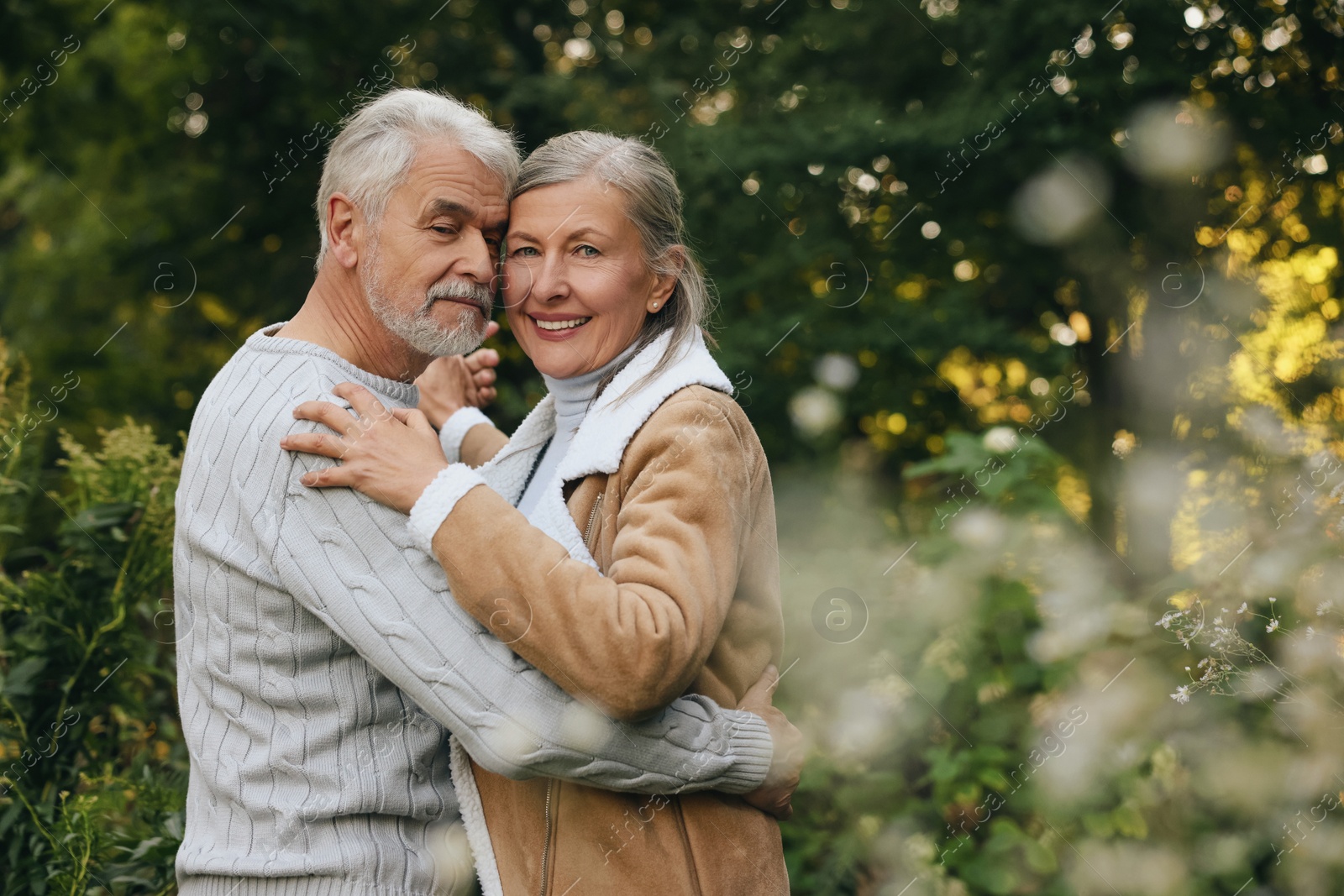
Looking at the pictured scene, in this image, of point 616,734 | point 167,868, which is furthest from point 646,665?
point 167,868

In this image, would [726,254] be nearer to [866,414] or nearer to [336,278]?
[866,414]

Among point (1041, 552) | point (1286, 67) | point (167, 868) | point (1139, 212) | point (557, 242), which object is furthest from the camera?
point (1139, 212)

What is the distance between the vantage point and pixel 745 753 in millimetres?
1814

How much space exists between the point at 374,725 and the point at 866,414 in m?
3.99

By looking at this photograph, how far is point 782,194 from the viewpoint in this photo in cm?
539

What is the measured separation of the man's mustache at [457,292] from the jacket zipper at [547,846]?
2.91 feet

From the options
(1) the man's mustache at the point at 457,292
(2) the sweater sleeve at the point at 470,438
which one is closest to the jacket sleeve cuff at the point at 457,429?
(2) the sweater sleeve at the point at 470,438

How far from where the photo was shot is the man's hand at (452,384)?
9.18 feet

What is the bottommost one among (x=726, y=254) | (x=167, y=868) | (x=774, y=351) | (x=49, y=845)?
(x=774, y=351)

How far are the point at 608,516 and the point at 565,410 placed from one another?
1.17ft

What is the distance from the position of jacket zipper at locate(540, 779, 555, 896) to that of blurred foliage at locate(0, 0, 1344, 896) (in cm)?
109

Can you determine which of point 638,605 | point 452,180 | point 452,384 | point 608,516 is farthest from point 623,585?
point 452,384

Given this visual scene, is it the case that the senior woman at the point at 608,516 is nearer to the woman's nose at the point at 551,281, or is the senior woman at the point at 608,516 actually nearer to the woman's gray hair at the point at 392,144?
the woman's nose at the point at 551,281

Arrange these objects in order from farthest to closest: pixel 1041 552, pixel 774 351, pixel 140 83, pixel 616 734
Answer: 1. pixel 140 83
2. pixel 774 351
3. pixel 1041 552
4. pixel 616 734
